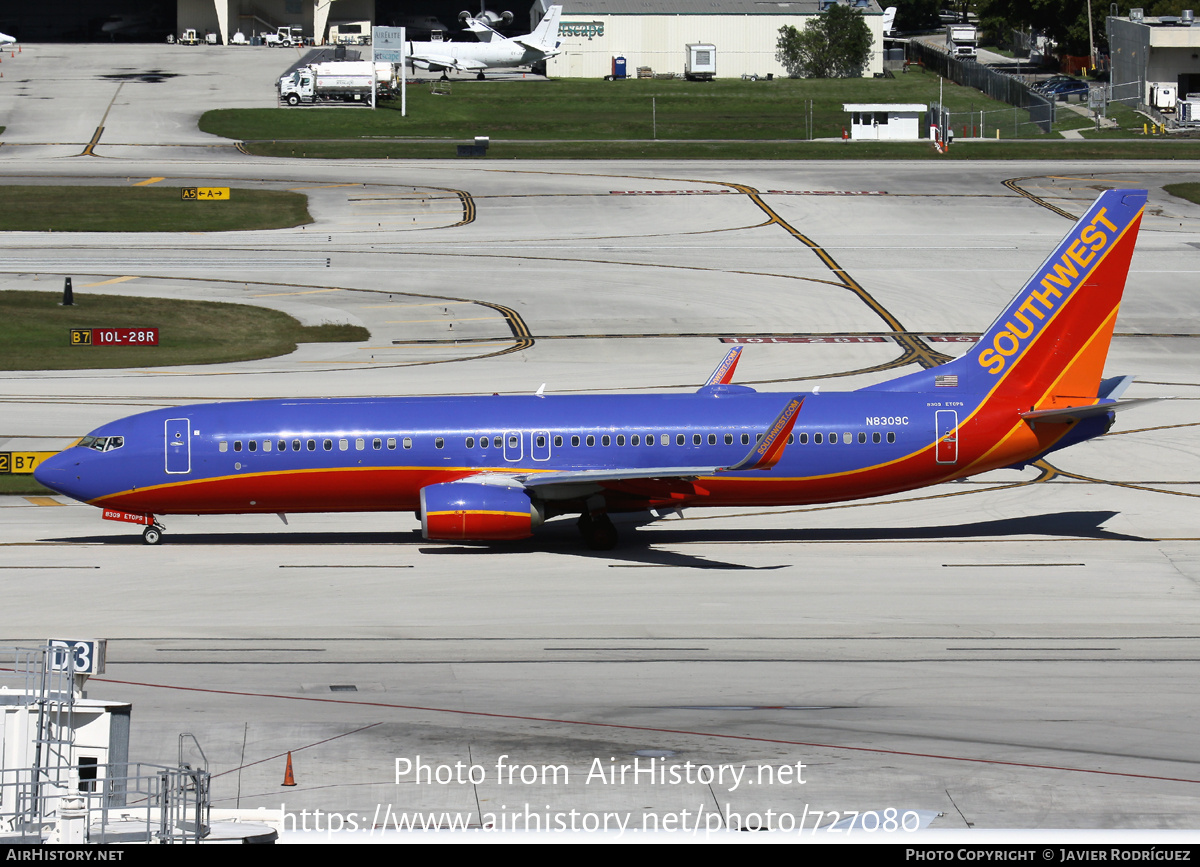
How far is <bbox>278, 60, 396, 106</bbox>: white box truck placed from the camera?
128 m

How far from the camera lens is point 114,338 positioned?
205 feet

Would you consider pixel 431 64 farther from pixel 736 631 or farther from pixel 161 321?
pixel 736 631

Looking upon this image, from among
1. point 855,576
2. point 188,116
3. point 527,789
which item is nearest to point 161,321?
point 855,576

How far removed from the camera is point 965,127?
128 metres

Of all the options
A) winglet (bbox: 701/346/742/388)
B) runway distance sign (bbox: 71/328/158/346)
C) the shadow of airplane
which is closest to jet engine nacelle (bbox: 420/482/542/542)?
the shadow of airplane

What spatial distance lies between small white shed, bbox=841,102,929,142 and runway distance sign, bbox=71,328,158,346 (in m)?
73.4

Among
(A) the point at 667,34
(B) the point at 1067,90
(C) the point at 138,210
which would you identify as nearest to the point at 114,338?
(C) the point at 138,210

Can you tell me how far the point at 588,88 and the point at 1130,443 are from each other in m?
103

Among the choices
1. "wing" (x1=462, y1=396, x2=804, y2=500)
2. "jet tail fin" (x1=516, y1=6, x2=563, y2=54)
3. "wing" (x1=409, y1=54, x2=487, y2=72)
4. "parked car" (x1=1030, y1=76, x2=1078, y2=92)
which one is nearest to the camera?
"wing" (x1=462, y1=396, x2=804, y2=500)

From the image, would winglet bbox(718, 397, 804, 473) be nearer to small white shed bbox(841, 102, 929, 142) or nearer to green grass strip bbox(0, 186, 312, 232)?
green grass strip bbox(0, 186, 312, 232)

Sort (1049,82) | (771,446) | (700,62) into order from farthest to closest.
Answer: (700,62) < (1049,82) < (771,446)

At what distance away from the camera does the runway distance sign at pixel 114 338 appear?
62.6 m

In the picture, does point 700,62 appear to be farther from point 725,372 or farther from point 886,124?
point 725,372

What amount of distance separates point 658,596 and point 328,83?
341 ft
